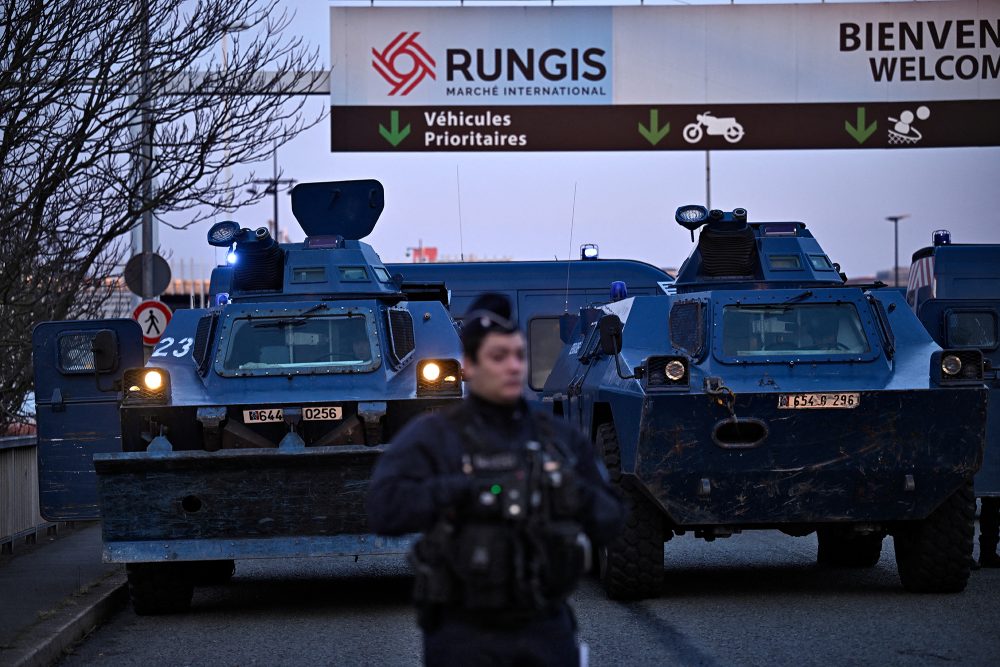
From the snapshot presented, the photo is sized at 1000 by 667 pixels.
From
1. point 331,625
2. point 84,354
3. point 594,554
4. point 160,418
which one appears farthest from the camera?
point 84,354

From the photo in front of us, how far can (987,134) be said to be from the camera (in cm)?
2402

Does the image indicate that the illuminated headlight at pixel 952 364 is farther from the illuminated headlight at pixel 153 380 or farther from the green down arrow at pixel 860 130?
the green down arrow at pixel 860 130

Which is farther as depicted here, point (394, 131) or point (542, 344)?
point (394, 131)

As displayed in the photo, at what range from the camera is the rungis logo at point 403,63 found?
23.4 metres

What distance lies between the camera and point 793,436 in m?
12.7

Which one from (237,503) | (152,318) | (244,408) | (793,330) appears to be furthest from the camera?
(152,318)

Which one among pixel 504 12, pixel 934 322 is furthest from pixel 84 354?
pixel 504 12

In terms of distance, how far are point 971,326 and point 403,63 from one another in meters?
8.83

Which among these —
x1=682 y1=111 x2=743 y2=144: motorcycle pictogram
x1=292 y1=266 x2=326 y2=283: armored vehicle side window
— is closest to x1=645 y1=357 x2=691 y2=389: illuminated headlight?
x1=292 y1=266 x2=326 y2=283: armored vehicle side window

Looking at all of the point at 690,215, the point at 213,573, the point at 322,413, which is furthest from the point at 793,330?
the point at 213,573

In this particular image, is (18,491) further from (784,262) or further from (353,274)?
(784,262)

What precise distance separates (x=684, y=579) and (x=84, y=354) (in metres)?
5.21

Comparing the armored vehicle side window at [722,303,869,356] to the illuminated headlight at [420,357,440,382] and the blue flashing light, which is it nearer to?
the illuminated headlight at [420,357,440,382]

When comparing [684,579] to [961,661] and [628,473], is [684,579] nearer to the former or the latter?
[628,473]
